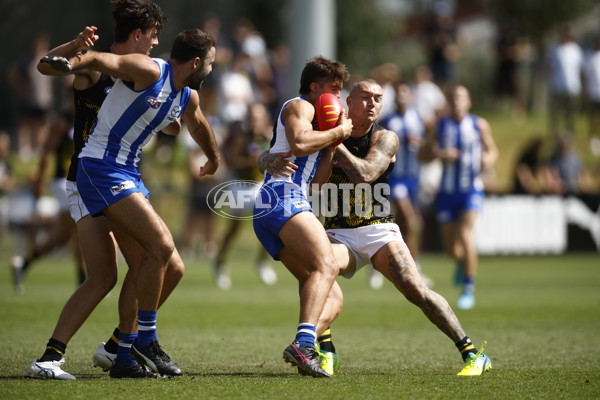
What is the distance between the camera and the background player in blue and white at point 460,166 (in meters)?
12.8

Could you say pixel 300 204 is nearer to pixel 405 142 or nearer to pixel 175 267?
pixel 175 267

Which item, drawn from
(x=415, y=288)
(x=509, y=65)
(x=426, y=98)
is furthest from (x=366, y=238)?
(x=509, y=65)

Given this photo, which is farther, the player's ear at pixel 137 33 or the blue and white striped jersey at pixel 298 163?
the blue and white striped jersey at pixel 298 163

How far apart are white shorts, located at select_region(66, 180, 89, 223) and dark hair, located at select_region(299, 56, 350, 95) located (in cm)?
190

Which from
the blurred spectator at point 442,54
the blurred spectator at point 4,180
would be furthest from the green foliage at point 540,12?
the blurred spectator at point 4,180

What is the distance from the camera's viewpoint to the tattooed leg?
23.2 feet

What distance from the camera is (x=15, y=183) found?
62.2 ft

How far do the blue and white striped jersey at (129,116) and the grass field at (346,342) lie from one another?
5.34ft

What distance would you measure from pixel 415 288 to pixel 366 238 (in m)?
0.56

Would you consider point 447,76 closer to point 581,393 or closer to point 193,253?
point 193,253

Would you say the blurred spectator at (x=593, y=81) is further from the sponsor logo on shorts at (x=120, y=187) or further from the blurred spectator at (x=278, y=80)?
the sponsor logo on shorts at (x=120, y=187)

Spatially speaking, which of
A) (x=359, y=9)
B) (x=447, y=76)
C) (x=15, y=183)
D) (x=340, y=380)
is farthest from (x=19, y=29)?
(x=340, y=380)

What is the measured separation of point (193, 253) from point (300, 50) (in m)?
4.94

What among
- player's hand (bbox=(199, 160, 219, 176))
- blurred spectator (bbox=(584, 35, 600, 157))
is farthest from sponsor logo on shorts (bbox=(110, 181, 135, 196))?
blurred spectator (bbox=(584, 35, 600, 157))
